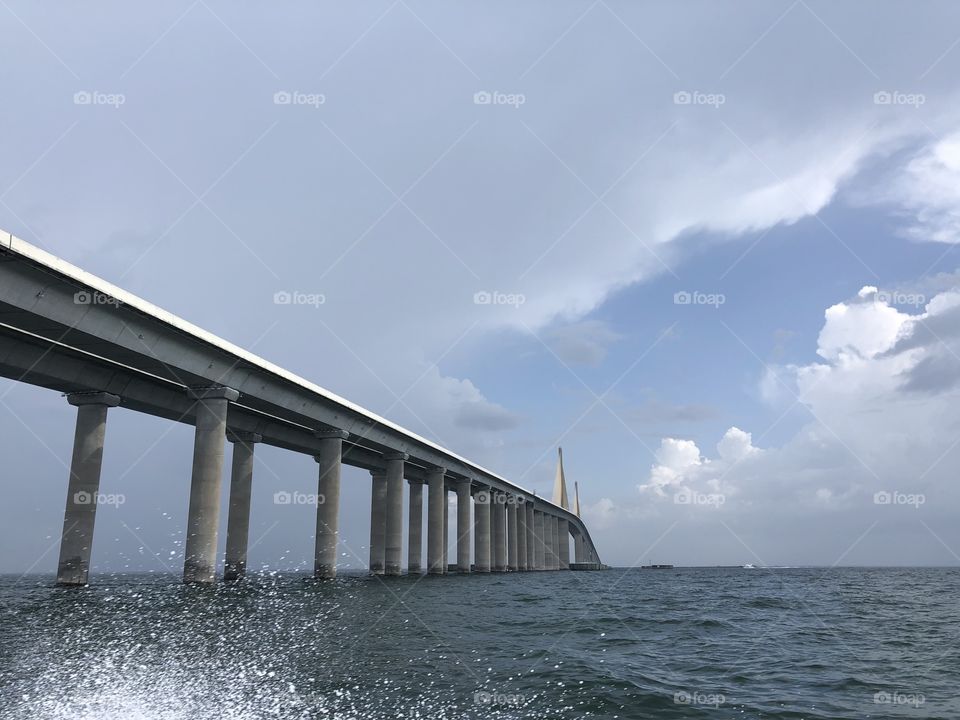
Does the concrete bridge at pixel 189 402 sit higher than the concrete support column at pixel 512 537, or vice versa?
the concrete bridge at pixel 189 402

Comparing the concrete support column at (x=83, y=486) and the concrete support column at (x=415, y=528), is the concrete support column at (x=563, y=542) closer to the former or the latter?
the concrete support column at (x=415, y=528)

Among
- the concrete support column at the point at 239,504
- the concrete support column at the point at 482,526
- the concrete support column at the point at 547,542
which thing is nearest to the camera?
the concrete support column at the point at 239,504

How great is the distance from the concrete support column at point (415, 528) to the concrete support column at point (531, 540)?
128ft

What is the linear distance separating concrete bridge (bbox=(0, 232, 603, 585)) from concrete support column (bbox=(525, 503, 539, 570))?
52930 millimetres

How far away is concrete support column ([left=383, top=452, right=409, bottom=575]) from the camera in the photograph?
211 ft

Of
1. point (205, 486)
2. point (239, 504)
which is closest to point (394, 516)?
point (239, 504)

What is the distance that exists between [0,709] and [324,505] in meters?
43.1

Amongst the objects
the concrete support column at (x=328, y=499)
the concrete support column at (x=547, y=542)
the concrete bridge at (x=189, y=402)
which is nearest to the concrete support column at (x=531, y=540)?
the concrete support column at (x=547, y=542)

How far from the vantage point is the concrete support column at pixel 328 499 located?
52.5 m

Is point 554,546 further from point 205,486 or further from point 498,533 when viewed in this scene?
point 205,486

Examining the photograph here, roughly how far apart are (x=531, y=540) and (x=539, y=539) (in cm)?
589

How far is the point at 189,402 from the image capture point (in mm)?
44938

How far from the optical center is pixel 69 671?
13.0 m

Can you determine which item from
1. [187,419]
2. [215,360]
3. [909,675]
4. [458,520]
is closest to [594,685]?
[909,675]
